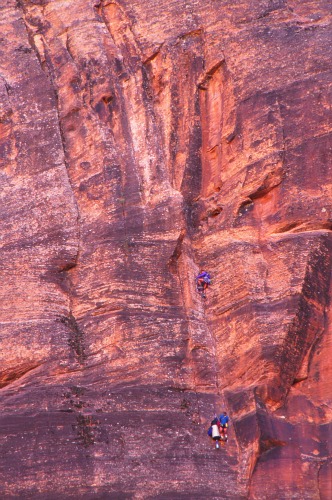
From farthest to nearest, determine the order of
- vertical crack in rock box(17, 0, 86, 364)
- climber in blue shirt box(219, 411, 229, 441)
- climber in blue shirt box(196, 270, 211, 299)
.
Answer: climber in blue shirt box(196, 270, 211, 299), vertical crack in rock box(17, 0, 86, 364), climber in blue shirt box(219, 411, 229, 441)

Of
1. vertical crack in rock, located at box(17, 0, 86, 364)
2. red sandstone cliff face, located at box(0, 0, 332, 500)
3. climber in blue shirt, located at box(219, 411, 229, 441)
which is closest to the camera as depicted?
red sandstone cliff face, located at box(0, 0, 332, 500)

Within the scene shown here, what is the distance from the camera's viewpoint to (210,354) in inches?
1336

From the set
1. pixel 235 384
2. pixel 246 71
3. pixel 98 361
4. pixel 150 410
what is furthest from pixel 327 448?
pixel 246 71

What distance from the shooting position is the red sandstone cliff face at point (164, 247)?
30953mm

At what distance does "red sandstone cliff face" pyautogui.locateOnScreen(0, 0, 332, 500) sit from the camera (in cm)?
3095

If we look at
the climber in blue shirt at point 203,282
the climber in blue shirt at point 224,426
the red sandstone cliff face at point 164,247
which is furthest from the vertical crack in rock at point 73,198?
the climber in blue shirt at point 224,426

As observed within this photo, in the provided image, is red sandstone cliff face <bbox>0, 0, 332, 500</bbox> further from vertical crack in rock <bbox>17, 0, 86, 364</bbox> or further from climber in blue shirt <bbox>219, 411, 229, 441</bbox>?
climber in blue shirt <bbox>219, 411, 229, 441</bbox>

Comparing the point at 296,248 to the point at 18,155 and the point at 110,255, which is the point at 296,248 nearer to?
the point at 110,255

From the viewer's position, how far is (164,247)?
3531cm

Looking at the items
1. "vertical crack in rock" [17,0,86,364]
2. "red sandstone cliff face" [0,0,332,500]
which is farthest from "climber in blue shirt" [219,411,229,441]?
"vertical crack in rock" [17,0,86,364]

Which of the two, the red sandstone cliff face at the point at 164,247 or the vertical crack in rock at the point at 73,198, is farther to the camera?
the vertical crack in rock at the point at 73,198

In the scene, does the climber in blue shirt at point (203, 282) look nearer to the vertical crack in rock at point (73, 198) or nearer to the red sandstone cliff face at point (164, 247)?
the red sandstone cliff face at point (164, 247)

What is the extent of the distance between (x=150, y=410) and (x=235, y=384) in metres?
3.33

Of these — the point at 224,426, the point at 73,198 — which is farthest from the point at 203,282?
the point at 73,198
